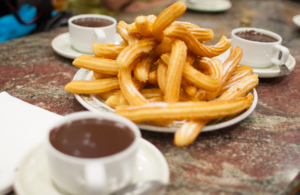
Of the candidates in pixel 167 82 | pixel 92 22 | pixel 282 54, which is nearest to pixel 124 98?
pixel 167 82

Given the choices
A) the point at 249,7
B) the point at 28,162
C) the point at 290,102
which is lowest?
the point at 249,7

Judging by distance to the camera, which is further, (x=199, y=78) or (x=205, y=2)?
(x=205, y=2)

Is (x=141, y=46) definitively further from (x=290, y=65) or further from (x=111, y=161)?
(x=290, y=65)

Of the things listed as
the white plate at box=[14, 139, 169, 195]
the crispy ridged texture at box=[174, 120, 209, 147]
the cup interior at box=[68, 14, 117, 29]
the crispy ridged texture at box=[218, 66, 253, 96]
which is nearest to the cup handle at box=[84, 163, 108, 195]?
the white plate at box=[14, 139, 169, 195]

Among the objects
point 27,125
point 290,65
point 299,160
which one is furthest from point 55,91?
point 290,65

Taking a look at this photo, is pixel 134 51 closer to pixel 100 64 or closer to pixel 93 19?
pixel 100 64

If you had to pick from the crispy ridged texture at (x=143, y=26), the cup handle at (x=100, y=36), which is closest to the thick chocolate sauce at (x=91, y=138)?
the crispy ridged texture at (x=143, y=26)
